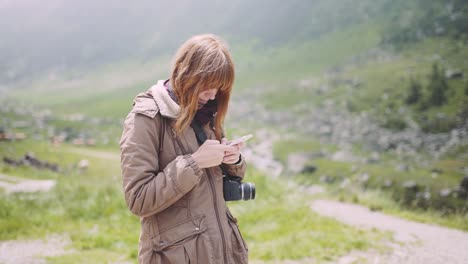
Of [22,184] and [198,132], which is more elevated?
[22,184]

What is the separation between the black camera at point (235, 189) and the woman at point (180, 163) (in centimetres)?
18

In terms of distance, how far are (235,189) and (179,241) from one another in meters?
0.50

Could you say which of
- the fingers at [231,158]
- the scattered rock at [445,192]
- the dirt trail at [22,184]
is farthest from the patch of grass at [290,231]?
the dirt trail at [22,184]

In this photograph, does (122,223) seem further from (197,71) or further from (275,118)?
(275,118)

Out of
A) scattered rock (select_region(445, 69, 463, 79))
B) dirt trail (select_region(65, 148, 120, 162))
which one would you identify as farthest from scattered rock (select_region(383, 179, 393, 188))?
scattered rock (select_region(445, 69, 463, 79))

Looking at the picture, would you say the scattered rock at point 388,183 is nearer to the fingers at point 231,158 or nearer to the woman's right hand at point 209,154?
the fingers at point 231,158

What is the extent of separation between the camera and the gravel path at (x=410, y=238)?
5777mm

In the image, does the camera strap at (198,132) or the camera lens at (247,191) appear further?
the camera lens at (247,191)

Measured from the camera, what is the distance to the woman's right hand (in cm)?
223

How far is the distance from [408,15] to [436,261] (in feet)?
99.5

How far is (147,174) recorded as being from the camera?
2205 millimetres

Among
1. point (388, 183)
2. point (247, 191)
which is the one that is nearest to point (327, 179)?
point (388, 183)

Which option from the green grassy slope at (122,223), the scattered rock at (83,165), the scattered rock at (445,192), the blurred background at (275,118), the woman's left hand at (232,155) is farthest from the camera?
the scattered rock at (83,165)

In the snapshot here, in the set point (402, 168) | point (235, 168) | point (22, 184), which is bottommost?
point (402, 168)
